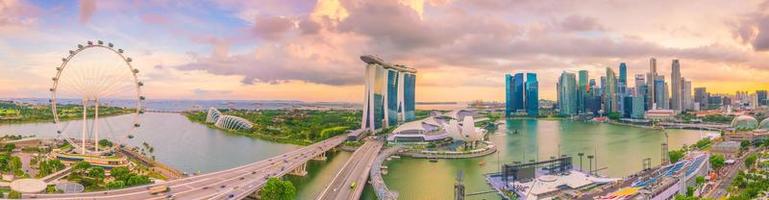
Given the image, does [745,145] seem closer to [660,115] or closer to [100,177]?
[100,177]

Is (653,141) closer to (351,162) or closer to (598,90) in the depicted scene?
(351,162)

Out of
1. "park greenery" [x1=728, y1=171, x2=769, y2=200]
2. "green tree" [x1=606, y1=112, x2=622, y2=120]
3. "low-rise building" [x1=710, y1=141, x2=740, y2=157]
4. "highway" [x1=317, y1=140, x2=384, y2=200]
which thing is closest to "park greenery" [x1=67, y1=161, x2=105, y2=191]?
"highway" [x1=317, y1=140, x2=384, y2=200]

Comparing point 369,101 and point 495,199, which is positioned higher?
point 369,101

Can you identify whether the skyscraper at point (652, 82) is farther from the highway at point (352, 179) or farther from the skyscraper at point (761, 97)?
the highway at point (352, 179)

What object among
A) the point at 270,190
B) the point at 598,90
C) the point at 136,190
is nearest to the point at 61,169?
the point at 136,190

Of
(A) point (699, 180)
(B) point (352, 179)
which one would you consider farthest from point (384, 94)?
(A) point (699, 180)
